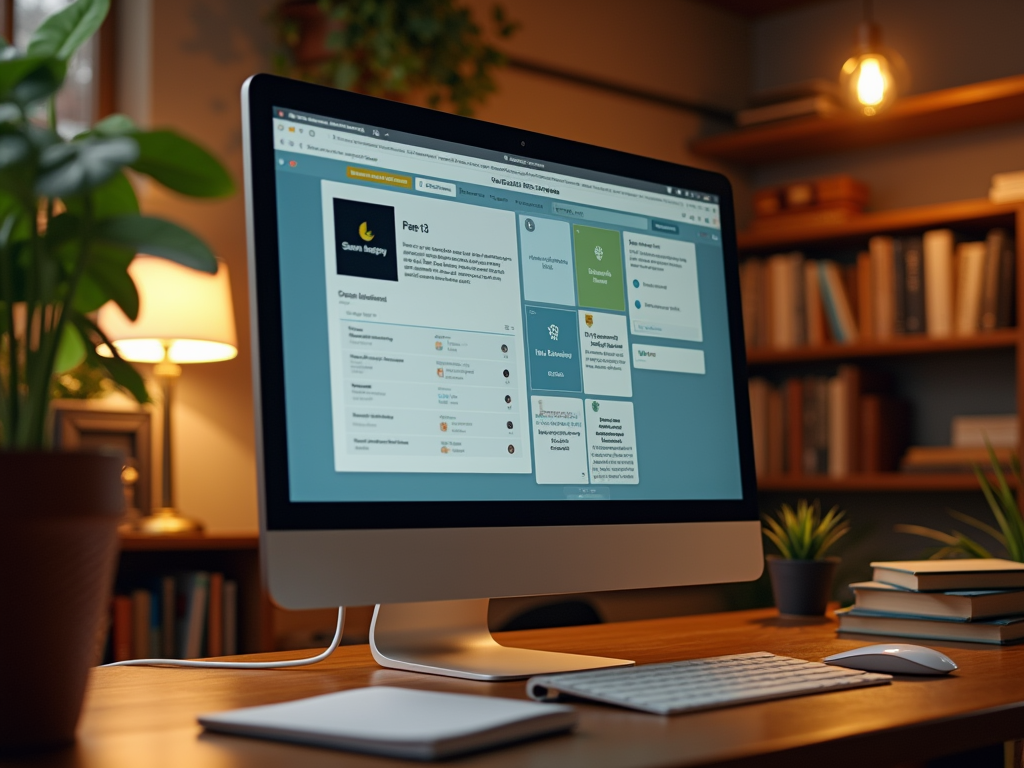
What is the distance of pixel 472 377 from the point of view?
102 centimetres

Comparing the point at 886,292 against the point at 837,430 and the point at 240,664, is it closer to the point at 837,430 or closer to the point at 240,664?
the point at 837,430

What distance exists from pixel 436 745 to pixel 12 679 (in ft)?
0.82

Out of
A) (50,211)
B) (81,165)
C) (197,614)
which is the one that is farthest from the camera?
(197,614)

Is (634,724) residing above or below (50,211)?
below

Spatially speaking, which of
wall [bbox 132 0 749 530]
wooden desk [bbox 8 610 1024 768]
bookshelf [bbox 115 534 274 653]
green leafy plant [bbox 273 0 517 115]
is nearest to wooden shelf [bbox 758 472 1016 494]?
wall [bbox 132 0 749 530]

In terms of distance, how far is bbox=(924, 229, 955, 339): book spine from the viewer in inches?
133

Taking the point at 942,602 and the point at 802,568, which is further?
the point at 802,568

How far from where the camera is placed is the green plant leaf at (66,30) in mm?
729

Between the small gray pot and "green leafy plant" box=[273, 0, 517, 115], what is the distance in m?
1.71

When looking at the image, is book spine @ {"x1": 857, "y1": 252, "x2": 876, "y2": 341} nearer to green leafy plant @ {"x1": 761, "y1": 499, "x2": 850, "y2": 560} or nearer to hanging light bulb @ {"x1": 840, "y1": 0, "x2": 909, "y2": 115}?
hanging light bulb @ {"x1": 840, "y1": 0, "x2": 909, "y2": 115}

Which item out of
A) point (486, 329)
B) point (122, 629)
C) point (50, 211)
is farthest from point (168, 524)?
point (50, 211)

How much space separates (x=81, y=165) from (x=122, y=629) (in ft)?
6.17

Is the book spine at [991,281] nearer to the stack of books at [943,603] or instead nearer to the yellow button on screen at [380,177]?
the stack of books at [943,603]

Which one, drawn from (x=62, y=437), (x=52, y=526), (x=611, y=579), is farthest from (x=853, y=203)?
(x=52, y=526)
